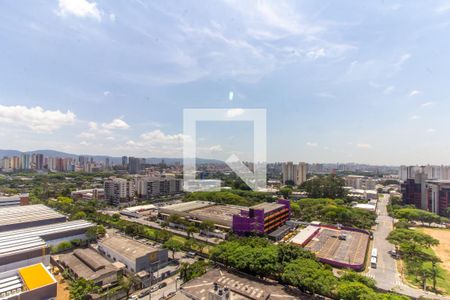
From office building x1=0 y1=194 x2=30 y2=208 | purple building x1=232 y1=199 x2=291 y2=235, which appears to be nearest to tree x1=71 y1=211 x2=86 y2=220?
office building x1=0 y1=194 x2=30 y2=208

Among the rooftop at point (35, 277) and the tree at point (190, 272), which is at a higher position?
the rooftop at point (35, 277)

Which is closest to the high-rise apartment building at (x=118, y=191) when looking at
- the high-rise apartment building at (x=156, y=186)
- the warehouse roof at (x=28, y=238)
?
the high-rise apartment building at (x=156, y=186)

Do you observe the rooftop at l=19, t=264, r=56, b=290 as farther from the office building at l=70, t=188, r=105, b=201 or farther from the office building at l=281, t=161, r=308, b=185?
the office building at l=281, t=161, r=308, b=185

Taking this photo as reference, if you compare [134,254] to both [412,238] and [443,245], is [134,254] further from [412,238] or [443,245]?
[443,245]

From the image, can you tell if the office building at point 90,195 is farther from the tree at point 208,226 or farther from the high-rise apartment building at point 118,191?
the tree at point 208,226

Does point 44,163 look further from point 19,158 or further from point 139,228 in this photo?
point 139,228

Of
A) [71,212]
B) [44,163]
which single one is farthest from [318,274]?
[44,163]
